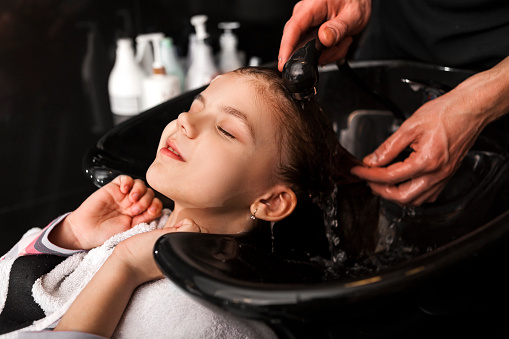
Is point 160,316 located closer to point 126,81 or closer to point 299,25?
point 299,25

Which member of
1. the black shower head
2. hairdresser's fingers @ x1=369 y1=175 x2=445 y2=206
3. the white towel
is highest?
the black shower head

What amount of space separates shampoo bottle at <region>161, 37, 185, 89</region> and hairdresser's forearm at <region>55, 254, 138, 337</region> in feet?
3.75

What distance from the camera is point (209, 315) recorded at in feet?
2.70

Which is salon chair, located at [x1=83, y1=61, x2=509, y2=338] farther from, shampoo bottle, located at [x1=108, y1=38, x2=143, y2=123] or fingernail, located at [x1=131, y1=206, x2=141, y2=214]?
shampoo bottle, located at [x1=108, y1=38, x2=143, y2=123]

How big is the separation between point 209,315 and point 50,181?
135 centimetres

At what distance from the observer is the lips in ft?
3.01

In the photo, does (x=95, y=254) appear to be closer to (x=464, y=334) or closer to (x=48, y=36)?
(x=464, y=334)

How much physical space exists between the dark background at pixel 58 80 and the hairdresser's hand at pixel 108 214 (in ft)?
2.93

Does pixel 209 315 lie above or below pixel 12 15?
below

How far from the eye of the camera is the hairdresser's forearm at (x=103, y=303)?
0.77m

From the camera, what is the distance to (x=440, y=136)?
1063 millimetres

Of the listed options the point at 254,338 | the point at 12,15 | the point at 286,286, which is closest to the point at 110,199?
the point at 254,338

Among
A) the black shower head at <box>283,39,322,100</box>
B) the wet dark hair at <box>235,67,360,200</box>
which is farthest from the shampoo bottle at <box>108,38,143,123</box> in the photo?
the black shower head at <box>283,39,322,100</box>

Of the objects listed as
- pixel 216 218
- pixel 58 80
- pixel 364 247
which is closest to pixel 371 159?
pixel 364 247
